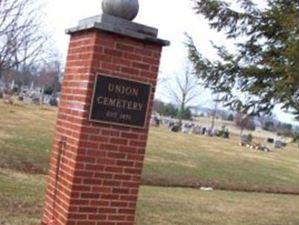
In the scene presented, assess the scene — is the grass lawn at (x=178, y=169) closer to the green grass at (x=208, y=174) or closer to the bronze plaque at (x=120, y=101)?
the green grass at (x=208, y=174)

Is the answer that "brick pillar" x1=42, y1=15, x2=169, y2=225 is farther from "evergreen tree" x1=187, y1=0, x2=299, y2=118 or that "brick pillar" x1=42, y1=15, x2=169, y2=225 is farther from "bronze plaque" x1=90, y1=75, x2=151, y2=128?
"evergreen tree" x1=187, y1=0, x2=299, y2=118

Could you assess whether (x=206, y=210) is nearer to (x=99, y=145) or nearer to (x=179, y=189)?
(x=179, y=189)

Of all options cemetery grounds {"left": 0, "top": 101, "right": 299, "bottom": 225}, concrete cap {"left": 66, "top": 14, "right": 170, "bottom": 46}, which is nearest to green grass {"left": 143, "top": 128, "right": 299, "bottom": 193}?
cemetery grounds {"left": 0, "top": 101, "right": 299, "bottom": 225}

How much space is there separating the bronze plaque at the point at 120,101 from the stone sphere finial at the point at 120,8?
72cm

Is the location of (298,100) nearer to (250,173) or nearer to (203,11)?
(203,11)

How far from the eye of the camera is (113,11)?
23.5ft

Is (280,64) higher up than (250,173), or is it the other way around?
(280,64)

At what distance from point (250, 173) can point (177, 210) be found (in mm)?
16334

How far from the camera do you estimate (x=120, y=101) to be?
23.3 ft

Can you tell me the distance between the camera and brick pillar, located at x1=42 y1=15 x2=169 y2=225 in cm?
701

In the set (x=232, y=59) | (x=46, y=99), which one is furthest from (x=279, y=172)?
(x=46, y=99)

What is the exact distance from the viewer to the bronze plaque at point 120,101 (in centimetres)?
701

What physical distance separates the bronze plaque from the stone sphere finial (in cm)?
72

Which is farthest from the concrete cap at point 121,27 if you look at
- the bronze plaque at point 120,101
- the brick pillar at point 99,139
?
the bronze plaque at point 120,101
